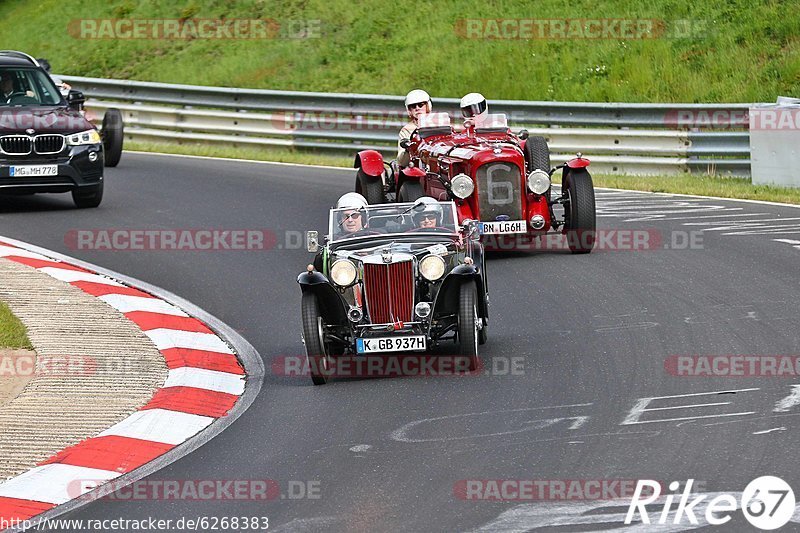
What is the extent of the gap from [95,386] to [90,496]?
8.09ft

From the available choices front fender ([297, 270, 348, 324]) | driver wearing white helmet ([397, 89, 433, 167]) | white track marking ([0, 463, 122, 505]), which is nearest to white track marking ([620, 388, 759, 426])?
front fender ([297, 270, 348, 324])

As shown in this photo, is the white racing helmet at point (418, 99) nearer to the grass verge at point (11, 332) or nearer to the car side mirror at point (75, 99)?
the car side mirror at point (75, 99)

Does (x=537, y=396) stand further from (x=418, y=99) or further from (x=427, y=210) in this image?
(x=418, y=99)

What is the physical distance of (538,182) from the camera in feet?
47.4

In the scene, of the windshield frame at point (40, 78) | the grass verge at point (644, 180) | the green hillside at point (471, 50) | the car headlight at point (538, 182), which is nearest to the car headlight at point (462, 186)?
the car headlight at point (538, 182)

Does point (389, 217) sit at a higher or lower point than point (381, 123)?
lower

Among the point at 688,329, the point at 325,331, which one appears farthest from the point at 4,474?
the point at 688,329

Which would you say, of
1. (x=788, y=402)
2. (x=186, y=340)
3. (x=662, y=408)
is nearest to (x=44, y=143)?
(x=186, y=340)

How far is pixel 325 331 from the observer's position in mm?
10031

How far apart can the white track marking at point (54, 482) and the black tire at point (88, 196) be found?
10.5m

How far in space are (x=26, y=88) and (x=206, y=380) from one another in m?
9.76

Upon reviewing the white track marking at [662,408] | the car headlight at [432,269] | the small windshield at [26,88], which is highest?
the small windshield at [26,88]

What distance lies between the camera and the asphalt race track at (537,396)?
7.04 meters

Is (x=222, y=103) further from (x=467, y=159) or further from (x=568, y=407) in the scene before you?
(x=568, y=407)
